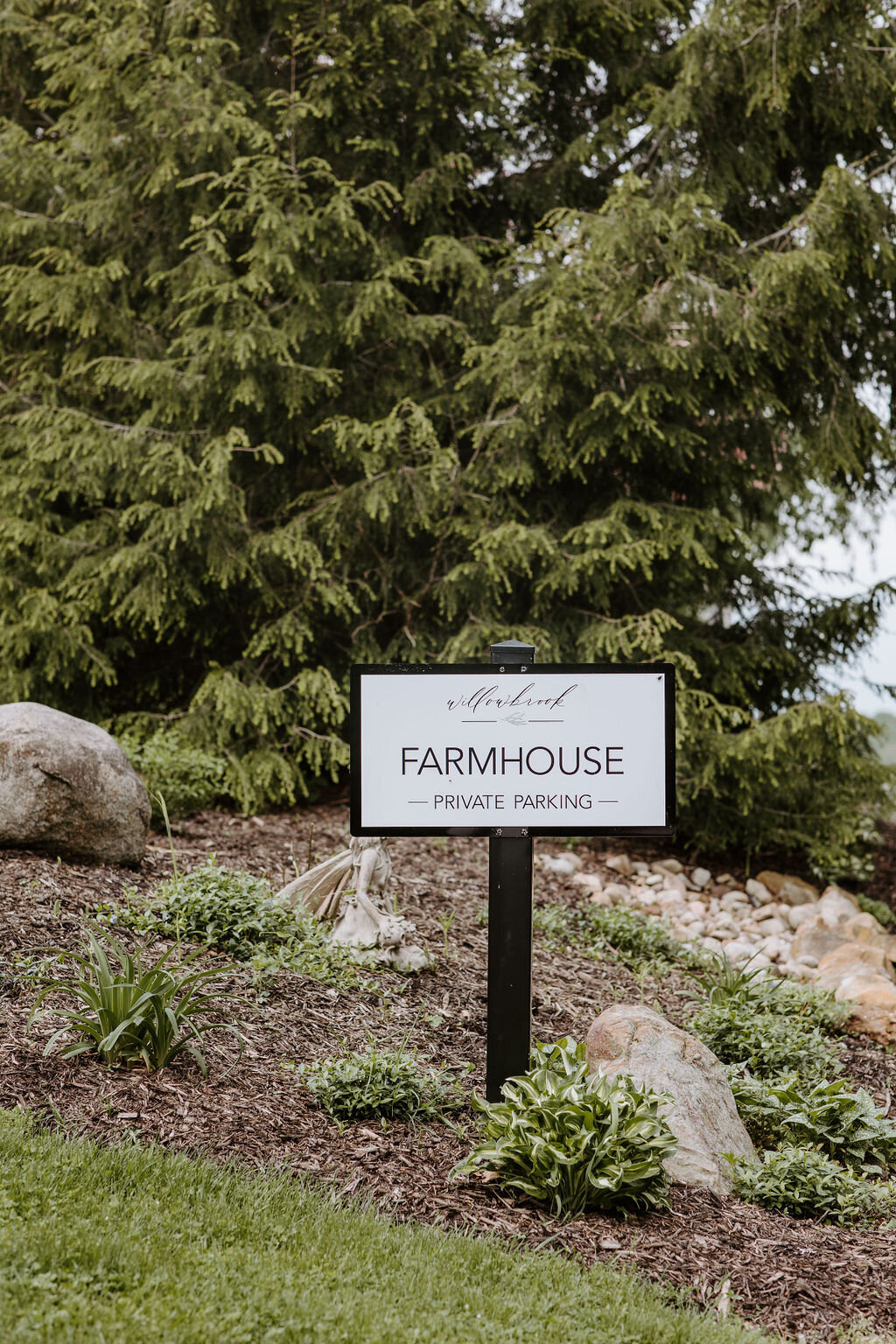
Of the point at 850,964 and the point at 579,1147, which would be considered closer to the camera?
the point at 579,1147

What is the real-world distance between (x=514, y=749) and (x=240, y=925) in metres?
1.65

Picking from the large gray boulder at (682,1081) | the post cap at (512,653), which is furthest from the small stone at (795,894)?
the post cap at (512,653)

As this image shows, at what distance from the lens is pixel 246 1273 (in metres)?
2.23

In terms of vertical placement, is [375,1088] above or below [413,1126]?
above

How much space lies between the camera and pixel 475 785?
10.6 feet

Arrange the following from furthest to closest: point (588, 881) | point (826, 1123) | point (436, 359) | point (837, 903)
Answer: point (436, 359)
point (837, 903)
point (588, 881)
point (826, 1123)

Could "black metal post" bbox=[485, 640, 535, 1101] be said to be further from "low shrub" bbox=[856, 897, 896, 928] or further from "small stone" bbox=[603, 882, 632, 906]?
"low shrub" bbox=[856, 897, 896, 928]

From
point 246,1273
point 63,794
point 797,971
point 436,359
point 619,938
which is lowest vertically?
point 246,1273

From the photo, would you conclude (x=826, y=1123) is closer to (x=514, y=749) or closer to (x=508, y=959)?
(x=508, y=959)

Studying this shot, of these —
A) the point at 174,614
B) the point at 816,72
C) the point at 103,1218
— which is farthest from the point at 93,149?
the point at 103,1218

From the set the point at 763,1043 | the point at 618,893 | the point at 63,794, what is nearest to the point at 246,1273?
the point at 763,1043

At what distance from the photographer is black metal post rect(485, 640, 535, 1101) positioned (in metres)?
3.19

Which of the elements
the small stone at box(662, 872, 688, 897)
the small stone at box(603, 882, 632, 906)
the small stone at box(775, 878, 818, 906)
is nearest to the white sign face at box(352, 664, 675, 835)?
the small stone at box(603, 882, 632, 906)

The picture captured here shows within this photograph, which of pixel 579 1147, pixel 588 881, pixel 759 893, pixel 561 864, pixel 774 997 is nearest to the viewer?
pixel 579 1147
